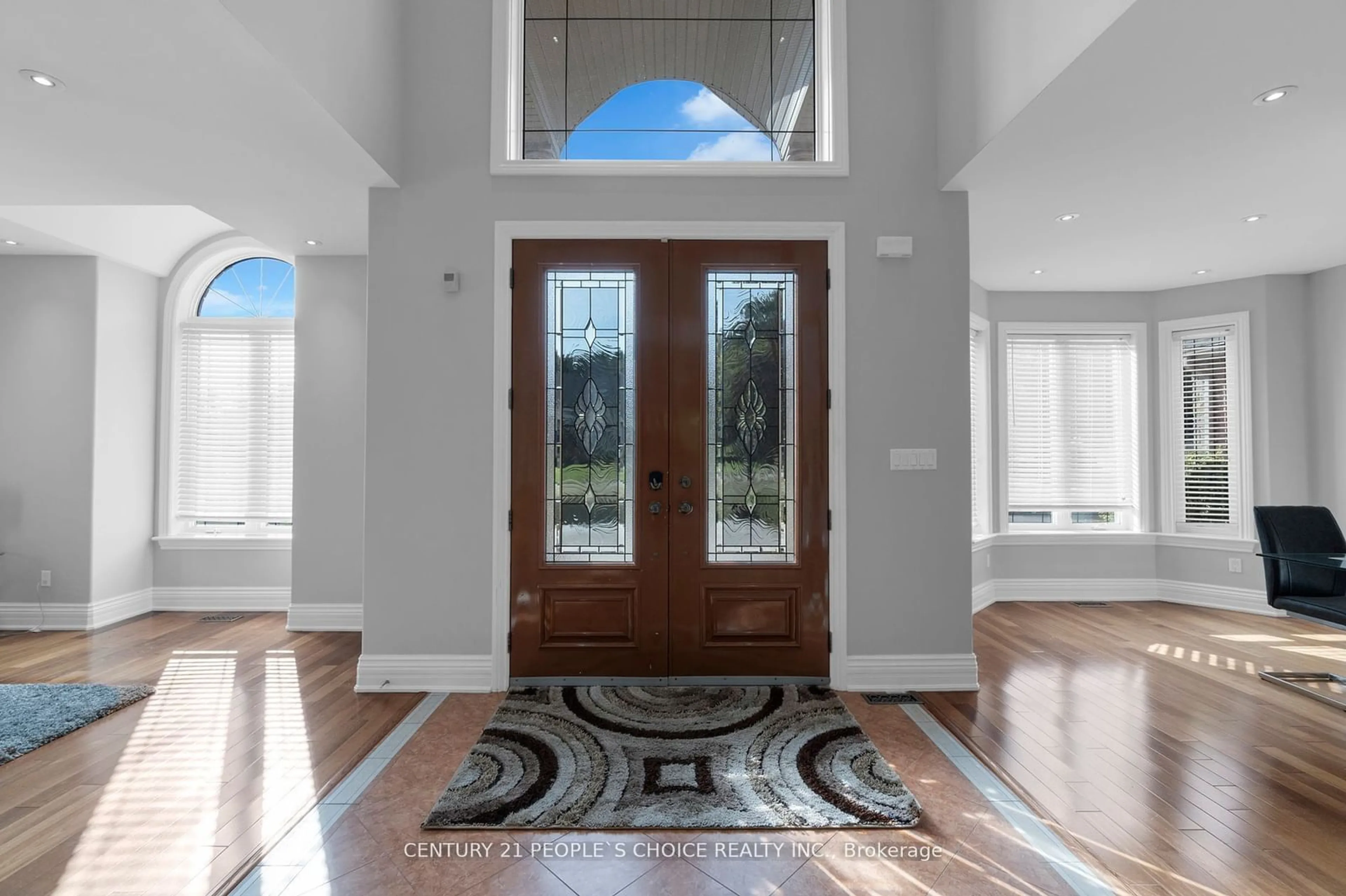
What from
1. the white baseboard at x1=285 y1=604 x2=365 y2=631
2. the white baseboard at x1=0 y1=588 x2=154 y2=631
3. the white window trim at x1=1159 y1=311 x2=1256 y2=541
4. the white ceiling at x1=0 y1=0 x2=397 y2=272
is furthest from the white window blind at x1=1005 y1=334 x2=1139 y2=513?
the white baseboard at x1=0 y1=588 x2=154 y2=631

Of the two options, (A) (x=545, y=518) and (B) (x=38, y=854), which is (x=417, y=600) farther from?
(B) (x=38, y=854)

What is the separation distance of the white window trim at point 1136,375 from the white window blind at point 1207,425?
0.73ft

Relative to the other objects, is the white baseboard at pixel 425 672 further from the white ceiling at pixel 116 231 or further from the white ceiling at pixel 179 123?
the white ceiling at pixel 116 231

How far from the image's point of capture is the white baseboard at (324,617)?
4777 millimetres

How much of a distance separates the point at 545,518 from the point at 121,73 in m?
2.49

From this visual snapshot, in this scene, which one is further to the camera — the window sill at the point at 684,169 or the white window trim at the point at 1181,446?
the white window trim at the point at 1181,446

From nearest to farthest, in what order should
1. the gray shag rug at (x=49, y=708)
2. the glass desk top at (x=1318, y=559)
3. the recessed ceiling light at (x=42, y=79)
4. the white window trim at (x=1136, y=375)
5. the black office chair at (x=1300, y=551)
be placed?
1. the recessed ceiling light at (x=42, y=79)
2. the gray shag rug at (x=49, y=708)
3. the glass desk top at (x=1318, y=559)
4. the black office chair at (x=1300, y=551)
5. the white window trim at (x=1136, y=375)

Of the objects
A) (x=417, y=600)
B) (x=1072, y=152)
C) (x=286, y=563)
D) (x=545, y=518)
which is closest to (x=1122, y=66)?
(x=1072, y=152)

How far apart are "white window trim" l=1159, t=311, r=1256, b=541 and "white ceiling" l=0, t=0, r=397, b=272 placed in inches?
247

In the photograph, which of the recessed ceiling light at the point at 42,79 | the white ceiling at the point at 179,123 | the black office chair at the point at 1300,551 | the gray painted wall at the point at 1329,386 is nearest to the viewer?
the white ceiling at the point at 179,123

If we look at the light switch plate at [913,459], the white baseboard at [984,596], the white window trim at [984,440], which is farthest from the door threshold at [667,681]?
the white window trim at [984,440]

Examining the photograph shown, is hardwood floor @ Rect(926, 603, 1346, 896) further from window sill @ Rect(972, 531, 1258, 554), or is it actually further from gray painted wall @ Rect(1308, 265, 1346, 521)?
gray painted wall @ Rect(1308, 265, 1346, 521)

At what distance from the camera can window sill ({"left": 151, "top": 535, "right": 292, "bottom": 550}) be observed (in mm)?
5328

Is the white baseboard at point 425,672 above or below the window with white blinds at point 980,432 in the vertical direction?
below
